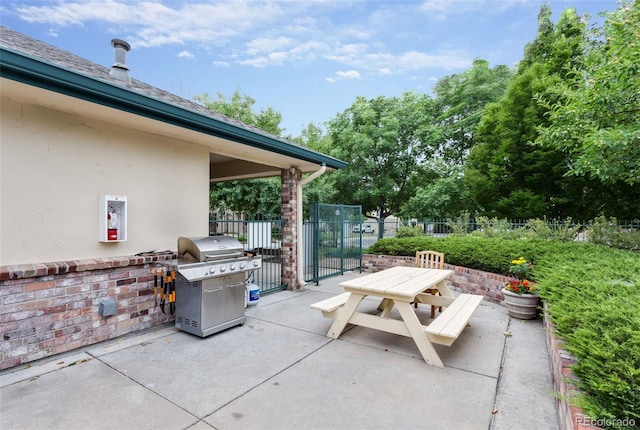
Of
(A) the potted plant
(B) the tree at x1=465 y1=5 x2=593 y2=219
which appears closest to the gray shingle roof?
(A) the potted plant

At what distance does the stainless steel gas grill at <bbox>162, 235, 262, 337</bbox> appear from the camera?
11.7 ft

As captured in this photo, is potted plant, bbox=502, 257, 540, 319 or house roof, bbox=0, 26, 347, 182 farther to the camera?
potted plant, bbox=502, 257, 540, 319

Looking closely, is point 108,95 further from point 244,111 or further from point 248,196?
point 244,111

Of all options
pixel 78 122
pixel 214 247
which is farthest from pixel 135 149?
pixel 214 247

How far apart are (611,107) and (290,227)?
6.17m

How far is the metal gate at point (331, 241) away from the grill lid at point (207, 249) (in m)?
2.70

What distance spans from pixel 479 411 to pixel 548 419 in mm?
462

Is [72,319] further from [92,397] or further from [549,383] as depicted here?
[549,383]

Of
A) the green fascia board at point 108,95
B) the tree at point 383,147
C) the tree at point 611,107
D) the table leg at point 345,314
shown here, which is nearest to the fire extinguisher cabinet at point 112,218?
the green fascia board at point 108,95

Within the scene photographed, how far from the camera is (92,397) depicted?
2391 millimetres

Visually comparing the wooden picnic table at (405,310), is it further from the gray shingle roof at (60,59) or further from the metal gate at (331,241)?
the gray shingle roof at (60,59)

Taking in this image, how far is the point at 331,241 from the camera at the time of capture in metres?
7.51

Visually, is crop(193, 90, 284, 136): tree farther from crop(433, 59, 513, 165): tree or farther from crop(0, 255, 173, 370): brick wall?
crop(0, 255, 173, 370): brick wall

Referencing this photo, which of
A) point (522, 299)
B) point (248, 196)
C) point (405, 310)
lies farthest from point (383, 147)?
point (405, 310)
